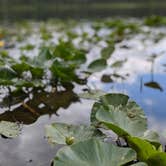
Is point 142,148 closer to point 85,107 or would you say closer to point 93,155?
point 93,155

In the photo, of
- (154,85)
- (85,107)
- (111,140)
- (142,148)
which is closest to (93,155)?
(142,148)

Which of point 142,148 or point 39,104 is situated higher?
point 142,148

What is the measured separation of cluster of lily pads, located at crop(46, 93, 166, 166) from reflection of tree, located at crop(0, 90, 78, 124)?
0.33 m

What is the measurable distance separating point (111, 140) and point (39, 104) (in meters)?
0.48

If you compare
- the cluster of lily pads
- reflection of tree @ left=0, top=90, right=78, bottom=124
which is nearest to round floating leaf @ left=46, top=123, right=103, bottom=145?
the cluster of lily pads

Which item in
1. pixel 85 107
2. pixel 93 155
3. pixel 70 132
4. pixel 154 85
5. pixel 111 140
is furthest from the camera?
pixel 154 85

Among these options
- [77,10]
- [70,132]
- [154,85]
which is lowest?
[77,10]

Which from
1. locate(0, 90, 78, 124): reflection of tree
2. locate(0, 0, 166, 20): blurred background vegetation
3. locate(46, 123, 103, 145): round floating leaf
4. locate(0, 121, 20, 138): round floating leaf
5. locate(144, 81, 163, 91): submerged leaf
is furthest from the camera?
locate(0, 0, 166, 20): blurred background vegetation

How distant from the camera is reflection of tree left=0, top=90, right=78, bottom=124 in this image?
4.29 feet

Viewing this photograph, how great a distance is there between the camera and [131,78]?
1918 millimetres

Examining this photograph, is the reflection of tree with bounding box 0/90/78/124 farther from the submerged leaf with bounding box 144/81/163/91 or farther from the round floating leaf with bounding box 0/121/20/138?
the submerged leaf with bounding box 144/81/163/91

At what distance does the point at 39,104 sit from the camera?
57.9 inches

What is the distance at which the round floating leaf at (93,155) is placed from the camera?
2.43ft

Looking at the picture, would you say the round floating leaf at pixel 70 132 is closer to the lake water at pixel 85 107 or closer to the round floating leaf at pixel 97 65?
the lake water at pixel 85 107
